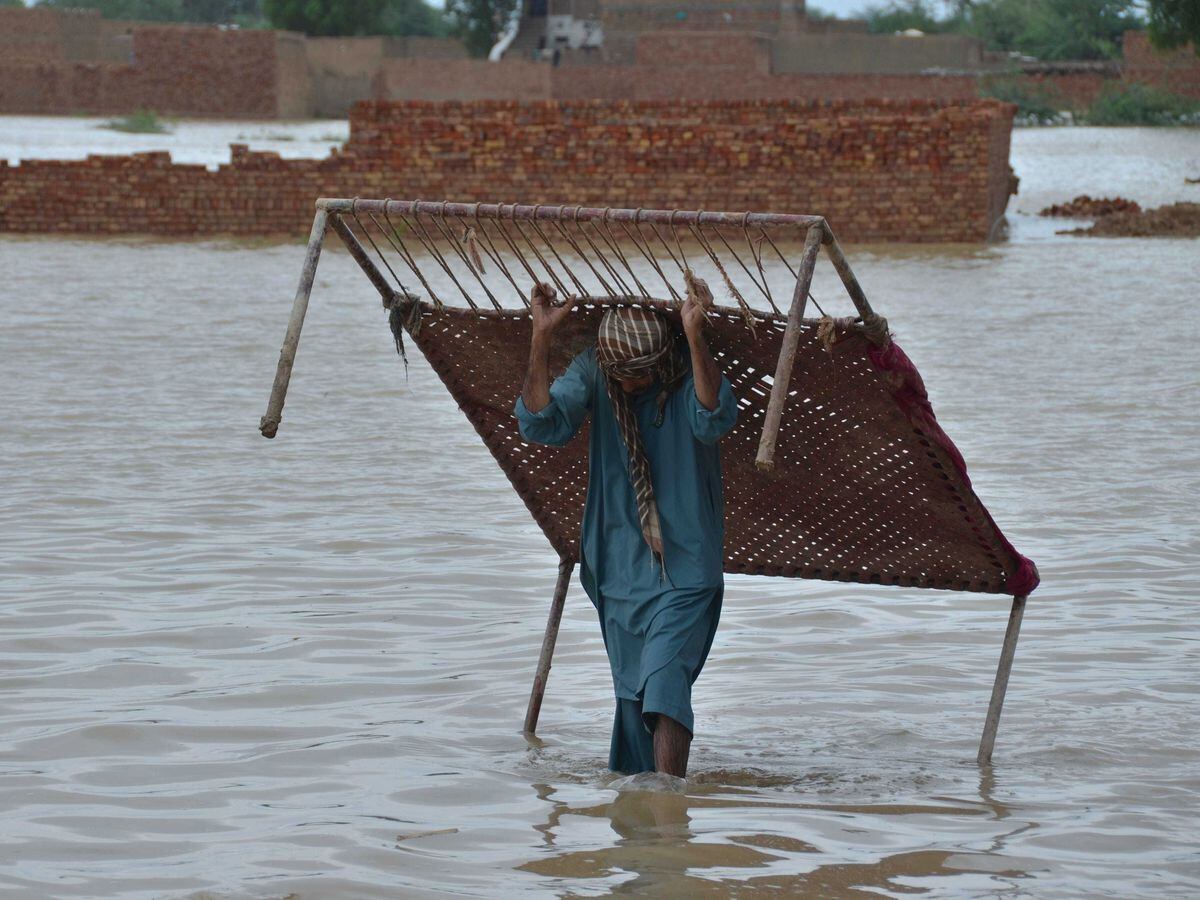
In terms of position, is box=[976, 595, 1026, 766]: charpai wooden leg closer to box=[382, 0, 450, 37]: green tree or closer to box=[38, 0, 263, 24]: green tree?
box=[382, 0, 450, 37]: green tree

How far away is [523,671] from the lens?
15.6ft

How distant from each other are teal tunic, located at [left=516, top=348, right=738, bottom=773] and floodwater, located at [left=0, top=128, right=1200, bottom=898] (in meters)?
0.28

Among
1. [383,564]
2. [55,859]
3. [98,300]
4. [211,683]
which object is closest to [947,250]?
[98,300]

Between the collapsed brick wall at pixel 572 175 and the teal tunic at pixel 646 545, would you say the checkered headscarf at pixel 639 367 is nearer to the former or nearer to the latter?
the teal tunic at pixel 646 545

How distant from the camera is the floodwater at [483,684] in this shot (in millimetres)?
3312

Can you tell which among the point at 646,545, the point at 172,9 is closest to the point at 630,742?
the point at 646,545

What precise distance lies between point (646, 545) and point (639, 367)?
39 centimetres

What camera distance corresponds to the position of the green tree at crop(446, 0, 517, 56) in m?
49.9

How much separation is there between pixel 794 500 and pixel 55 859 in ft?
5.72

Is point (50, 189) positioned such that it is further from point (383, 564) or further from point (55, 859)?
point (55, 859)

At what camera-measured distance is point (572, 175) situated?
752 inches

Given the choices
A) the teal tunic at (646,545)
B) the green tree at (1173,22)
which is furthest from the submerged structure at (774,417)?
the green tree at (1173,22)

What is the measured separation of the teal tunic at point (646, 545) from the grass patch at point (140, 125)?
32.0m

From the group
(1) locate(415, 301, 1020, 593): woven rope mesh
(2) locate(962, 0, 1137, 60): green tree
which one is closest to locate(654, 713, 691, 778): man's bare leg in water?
(1) locate(415, 301, 1020, 593): woven rope mesh
